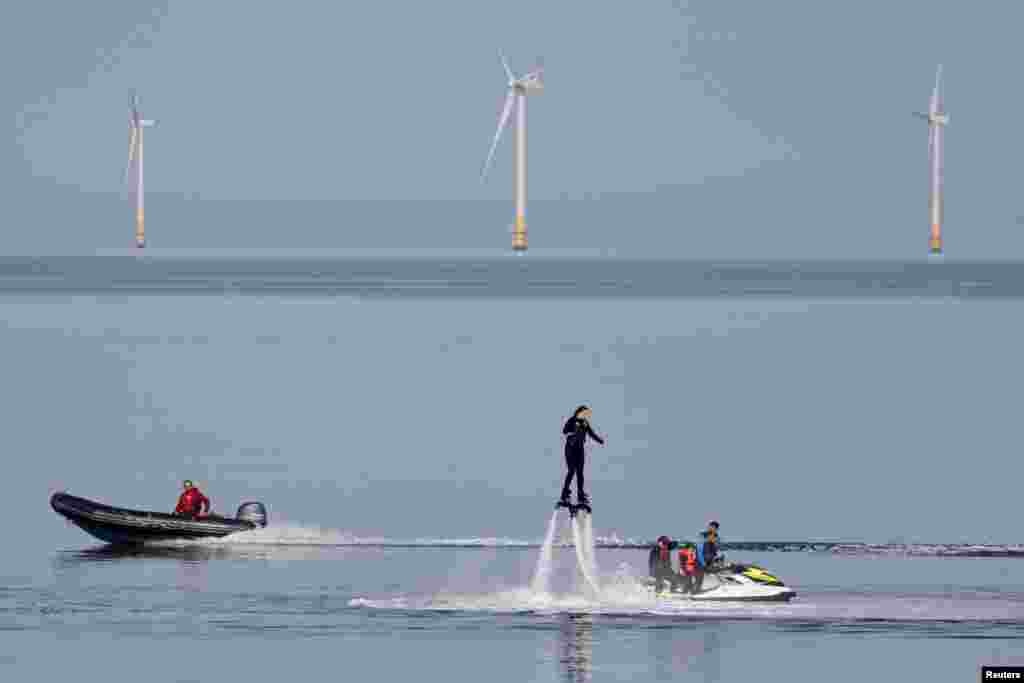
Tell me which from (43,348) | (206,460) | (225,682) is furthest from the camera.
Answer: (43,348)

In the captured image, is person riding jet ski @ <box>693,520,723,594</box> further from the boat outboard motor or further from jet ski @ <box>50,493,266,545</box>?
the boat outboard motor

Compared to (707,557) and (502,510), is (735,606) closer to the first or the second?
(707,557)

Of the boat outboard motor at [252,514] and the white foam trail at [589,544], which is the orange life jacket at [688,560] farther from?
the boat outboard motor at [252,514]

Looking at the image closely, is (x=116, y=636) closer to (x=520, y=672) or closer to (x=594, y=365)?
(x=520, y=672)

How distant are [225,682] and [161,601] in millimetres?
11703

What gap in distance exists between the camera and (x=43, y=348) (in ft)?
635

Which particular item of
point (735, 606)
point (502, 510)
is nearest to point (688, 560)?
point (735, 606)

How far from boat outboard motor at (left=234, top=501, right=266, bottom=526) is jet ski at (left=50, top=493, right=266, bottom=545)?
0.05ft

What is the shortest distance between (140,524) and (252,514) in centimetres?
337

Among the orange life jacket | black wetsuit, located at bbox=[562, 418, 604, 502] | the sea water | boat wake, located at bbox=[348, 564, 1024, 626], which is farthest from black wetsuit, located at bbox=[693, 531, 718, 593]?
black wetsuit, located at bbox=[562, 418, 604, 502]

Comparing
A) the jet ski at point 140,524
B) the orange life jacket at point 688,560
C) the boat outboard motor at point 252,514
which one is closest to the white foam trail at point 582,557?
the orange life jacket at point 688,560

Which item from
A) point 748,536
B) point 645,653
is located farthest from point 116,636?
point 748,536

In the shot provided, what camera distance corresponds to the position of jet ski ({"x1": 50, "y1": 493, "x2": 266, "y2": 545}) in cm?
7962

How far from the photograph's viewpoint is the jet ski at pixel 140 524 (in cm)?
7962
